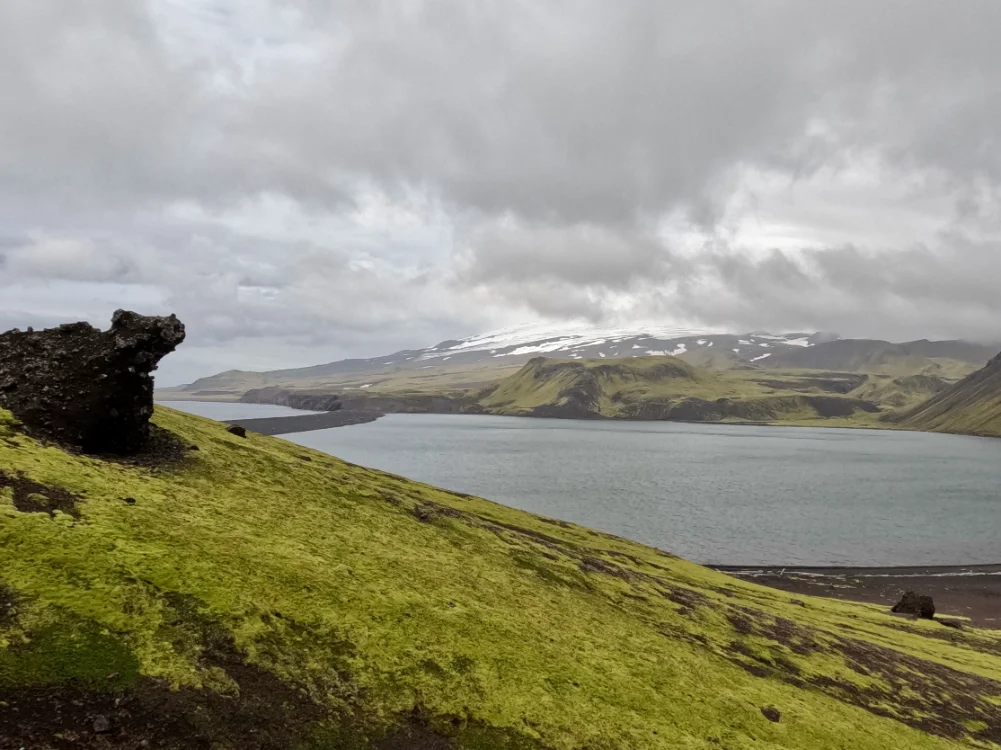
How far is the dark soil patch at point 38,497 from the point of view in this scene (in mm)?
21219

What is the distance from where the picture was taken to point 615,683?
25.0m

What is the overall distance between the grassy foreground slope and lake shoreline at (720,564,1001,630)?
3785 centimetres

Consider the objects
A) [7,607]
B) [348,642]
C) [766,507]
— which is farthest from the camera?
[766,507]

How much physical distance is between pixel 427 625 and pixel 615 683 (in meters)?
8.24

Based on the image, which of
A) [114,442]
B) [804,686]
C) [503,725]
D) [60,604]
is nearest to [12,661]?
[60,604]

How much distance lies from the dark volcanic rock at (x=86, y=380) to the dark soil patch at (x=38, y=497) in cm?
694

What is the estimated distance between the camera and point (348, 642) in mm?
21609

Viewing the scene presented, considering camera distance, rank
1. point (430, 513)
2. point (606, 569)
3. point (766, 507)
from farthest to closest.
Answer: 1. point (766, 507)
2. point (606, 569)
3. point (430, 513)

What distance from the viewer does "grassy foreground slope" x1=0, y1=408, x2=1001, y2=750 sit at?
16578 mm

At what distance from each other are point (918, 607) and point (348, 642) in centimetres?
6592

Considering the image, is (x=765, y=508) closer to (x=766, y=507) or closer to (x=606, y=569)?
(x=766, y=507)

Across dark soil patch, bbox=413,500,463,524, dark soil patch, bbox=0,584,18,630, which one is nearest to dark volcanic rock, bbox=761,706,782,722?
dark soil patch, bbox=413,500,463,524

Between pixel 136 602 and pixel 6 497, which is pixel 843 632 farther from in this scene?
pixel 6 497

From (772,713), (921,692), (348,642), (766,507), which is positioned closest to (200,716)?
(348,642)
